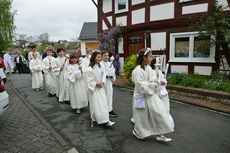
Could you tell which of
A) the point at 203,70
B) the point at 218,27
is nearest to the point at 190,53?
the point at 203,70

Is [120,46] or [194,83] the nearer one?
[194,83]

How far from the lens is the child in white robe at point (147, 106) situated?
3.09 metres

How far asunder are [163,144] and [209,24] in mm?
6294

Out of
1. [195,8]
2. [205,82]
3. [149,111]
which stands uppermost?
[195,8]

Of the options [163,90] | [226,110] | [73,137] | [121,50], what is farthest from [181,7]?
[73,137]

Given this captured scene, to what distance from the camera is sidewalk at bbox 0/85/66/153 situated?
9.86ft

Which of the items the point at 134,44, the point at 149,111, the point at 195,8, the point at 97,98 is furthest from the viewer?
the point at 134,44

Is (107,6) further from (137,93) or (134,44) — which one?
(137,93)

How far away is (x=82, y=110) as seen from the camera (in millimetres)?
5305

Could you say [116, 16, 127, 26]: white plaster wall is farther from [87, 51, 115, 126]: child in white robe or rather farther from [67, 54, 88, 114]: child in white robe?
[87, 51, 115, 126]: child in white robe

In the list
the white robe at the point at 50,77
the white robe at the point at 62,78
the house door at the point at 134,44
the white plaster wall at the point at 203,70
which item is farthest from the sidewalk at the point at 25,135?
the house door at the point at 134,44

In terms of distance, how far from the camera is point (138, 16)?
10844mm

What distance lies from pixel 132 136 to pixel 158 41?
25.7 feet

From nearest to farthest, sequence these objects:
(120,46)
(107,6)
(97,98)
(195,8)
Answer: (97,98)
(195,8)
(120,46)
(107,6)
